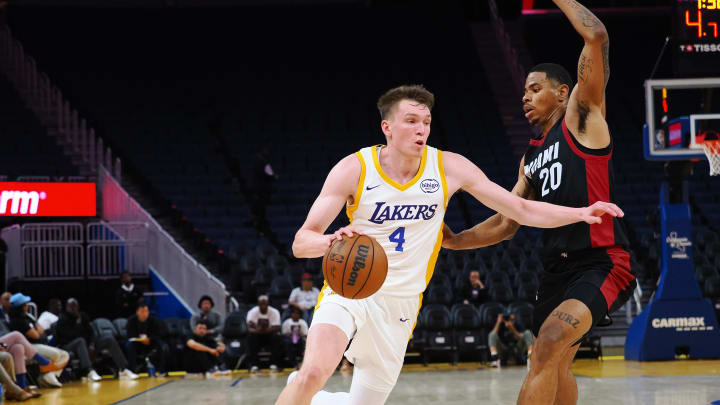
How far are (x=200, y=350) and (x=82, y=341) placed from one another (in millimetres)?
1825

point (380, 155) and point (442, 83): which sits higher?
point (442, 83)

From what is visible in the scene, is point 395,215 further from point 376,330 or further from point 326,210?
point 376,330

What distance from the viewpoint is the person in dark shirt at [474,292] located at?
48.1 feet

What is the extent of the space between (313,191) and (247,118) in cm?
434

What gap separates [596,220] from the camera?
403 cm

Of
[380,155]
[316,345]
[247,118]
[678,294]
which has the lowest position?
[678,294]

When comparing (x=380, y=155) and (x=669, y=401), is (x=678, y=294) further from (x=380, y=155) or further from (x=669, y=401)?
(x=380, y=155)

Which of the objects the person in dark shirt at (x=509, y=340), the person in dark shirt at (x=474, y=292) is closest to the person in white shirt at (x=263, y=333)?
the person in dark shirt at (x=474, y=292)

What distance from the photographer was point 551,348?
4176 millimetres

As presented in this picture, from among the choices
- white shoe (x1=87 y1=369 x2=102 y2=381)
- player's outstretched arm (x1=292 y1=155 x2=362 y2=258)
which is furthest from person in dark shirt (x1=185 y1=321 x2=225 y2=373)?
player's outstretched arm (x1=292 y1=155 x2=362 y2=258)

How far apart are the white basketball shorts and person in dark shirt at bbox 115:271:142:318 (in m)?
11.1

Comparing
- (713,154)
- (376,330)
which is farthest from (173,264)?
(376,330)

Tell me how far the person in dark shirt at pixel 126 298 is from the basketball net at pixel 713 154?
9459 mm

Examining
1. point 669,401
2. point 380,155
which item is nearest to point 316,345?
point 380,155
